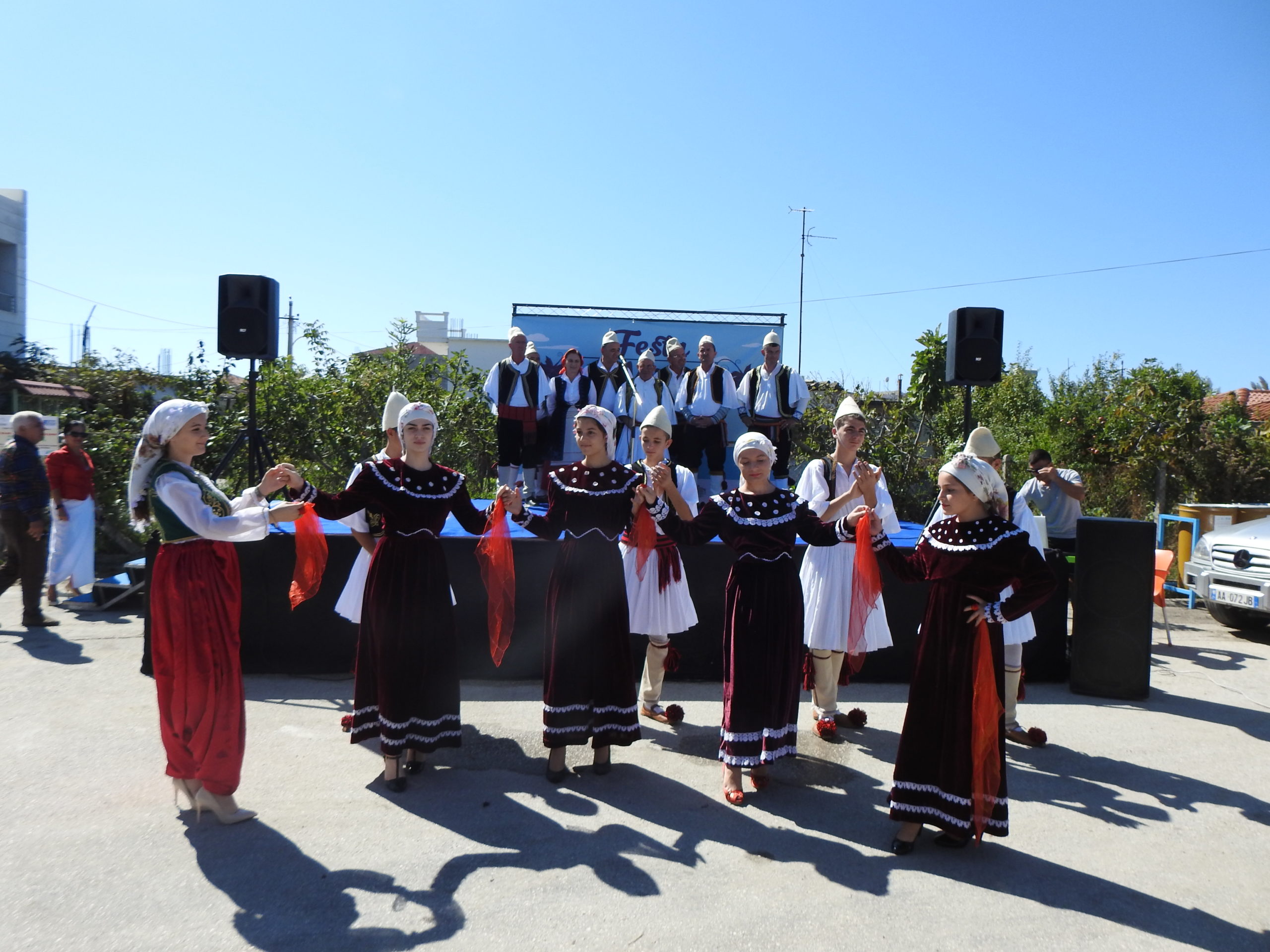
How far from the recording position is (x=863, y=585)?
421 centimetres

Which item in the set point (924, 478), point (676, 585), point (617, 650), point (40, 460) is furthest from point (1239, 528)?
point (40, 460)

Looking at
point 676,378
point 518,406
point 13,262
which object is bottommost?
point 518,406

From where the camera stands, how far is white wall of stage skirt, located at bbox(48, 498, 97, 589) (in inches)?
334

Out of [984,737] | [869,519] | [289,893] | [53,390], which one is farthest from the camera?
[53,390]

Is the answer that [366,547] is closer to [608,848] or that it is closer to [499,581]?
[499,581]

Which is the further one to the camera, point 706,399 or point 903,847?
point 706,399

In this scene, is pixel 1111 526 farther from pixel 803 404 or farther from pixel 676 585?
pixel 803 404

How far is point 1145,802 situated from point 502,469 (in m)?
6.82

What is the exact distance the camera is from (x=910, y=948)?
2.90m

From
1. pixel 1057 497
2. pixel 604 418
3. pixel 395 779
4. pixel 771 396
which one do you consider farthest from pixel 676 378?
pixel 395 779

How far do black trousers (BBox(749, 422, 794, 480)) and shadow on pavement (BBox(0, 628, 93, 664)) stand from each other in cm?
673

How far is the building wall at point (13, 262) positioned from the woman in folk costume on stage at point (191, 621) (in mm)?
26813

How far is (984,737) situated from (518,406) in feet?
21.2

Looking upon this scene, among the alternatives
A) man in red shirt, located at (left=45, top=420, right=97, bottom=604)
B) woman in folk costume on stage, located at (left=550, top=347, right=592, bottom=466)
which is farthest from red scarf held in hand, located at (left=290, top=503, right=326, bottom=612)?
man in red shirt, located at (left=45, top=420, right=97, bottom=604)
